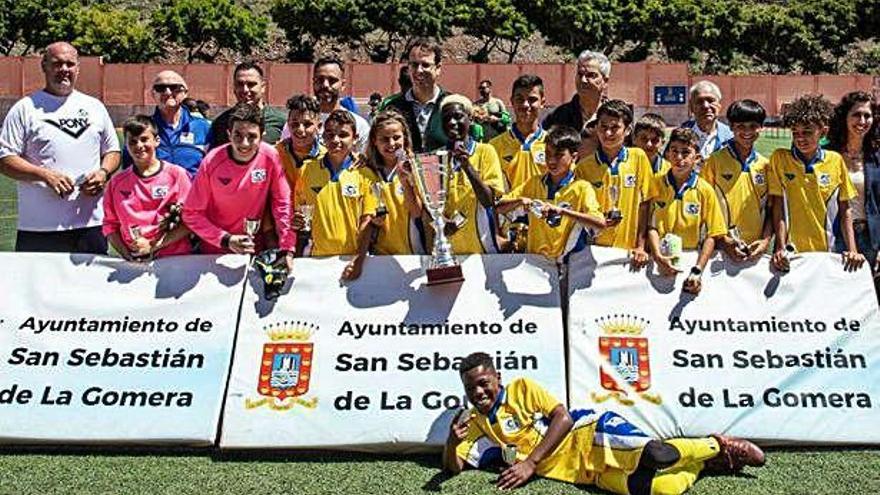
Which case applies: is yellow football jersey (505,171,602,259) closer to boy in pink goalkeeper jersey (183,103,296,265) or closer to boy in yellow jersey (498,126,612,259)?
boy in yellow jersey (498,126,612,259)

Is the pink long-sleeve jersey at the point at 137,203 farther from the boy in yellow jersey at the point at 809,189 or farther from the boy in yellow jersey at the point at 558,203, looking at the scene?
the boy in yellow jersey at the point at 809,189

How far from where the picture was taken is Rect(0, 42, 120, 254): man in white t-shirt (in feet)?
20.9

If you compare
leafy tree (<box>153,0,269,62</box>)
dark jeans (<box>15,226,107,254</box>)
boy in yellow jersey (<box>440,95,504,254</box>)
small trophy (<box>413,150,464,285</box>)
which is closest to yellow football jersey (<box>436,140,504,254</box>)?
boy in yellow jersey (<box>440,95,504,254</box>)

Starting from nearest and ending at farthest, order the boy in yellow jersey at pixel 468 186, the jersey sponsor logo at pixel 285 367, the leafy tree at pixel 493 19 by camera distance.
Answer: the jersey sponsor logo at pixel 285 367, the boy in yellow jersey at pixel 468 186, the leafy tree at pixel 493 19

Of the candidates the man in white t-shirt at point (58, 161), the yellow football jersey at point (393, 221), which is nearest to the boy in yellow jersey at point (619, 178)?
the yellow football jersey at point (393, 221)

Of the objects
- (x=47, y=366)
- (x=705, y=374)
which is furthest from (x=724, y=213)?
(x=47, y=366)

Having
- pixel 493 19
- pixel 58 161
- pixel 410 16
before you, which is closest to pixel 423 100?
pixel 58 161

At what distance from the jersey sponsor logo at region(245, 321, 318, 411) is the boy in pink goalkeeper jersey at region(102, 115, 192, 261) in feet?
3.27

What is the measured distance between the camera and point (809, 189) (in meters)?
6.08

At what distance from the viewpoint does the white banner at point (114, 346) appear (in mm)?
5262

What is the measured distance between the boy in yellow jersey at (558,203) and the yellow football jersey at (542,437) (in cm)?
117

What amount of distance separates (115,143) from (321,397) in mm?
2672

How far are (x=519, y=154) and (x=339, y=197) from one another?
126 centimetres

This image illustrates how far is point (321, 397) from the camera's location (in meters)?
5.34
